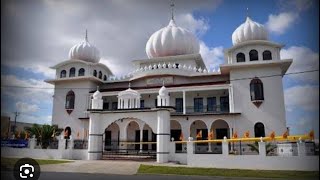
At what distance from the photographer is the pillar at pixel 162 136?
1764 centimetres

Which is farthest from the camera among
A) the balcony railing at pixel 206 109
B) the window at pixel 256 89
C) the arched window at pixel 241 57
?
the balcony railing at pixel 206 109

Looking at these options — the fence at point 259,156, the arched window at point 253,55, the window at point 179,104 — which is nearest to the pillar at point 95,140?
the fence at point 259,156

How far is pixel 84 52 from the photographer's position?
97.6 ft

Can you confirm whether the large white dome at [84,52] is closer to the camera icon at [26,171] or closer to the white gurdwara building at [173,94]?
the white gurdwara building at [173,94]

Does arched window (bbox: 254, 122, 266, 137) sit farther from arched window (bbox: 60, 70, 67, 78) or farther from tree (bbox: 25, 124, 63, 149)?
arched window (bbox: 60, 70, 67, 78)

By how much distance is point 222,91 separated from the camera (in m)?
24.6

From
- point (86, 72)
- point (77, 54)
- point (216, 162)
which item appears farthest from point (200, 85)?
point (77, 54)

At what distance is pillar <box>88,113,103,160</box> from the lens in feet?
63.2

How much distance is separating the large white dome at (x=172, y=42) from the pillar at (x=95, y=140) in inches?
442

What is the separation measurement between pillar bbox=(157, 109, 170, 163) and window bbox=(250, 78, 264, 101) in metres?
7.84

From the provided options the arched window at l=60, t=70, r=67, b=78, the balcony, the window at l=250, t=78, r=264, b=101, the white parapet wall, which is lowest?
the white parapet wall

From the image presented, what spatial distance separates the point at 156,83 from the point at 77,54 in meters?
9.14

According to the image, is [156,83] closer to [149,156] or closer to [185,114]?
[185,114]

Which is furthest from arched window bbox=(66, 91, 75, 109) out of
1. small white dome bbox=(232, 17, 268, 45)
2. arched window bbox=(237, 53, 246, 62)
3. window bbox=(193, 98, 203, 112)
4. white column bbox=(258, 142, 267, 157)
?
white column bbox=(258, 142, 267, 157)
